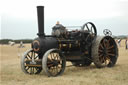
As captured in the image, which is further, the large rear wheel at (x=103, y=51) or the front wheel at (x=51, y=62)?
the large rear wheel at (x=103, y=51)

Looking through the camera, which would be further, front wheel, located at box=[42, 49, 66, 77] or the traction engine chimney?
the traction engine chimney

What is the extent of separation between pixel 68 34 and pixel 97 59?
5.28 feet

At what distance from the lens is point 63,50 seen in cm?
1037

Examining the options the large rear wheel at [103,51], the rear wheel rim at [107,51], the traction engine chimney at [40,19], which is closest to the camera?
the traction engine chimney at [40,19]

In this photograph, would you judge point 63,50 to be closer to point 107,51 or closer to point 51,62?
point 51,62

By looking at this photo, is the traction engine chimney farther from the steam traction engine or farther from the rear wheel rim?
the rear wheel rim

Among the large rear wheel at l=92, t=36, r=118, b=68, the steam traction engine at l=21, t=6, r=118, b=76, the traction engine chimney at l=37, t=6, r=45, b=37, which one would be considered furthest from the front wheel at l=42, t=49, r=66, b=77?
the large rear wheel at l=92, t=36, r=118, b=68

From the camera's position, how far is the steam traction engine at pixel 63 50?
9070 millimetres

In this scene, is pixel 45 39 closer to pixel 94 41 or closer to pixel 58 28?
pixel 58 28

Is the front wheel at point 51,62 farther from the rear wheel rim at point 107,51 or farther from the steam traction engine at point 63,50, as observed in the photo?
the rear wheel rim at point 107,51

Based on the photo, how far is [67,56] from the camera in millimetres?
10562

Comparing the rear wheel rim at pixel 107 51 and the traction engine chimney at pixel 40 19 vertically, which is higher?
the traction engine chimney at pixel 40 19

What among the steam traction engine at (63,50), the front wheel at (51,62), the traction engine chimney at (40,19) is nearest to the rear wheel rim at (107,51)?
the steam traction engine at (63,50)

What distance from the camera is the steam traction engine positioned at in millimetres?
9070
